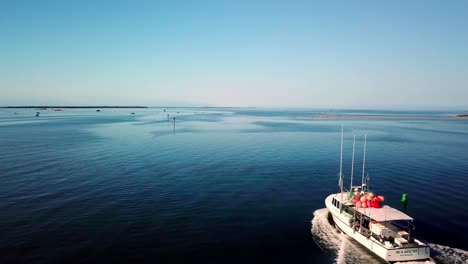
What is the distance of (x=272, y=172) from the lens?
170ft

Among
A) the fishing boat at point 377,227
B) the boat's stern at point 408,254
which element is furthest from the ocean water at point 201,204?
the boat's stern at point 408,254

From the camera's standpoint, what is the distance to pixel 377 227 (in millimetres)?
26734

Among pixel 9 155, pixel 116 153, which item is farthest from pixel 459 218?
pixel 9 155

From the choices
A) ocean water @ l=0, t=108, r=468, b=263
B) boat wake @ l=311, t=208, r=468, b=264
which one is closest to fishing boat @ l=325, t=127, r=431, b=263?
boat wake @ l=311, t=208, r=468, b=264

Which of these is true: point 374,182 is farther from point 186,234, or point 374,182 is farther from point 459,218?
point 186,234

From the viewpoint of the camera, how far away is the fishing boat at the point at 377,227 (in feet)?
78.7

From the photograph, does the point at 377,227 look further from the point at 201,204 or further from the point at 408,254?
the point at 201,204

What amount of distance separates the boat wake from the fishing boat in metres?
0.61

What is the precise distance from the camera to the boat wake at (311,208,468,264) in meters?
24.5

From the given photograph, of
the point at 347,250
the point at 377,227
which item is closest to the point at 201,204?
the point at 347,250

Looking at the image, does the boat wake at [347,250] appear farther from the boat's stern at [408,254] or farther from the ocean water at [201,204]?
the boat's stern at [408,254]

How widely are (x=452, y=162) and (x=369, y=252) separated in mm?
48059

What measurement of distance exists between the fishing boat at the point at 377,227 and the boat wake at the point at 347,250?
2.00 feet

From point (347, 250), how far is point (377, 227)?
137 inches
